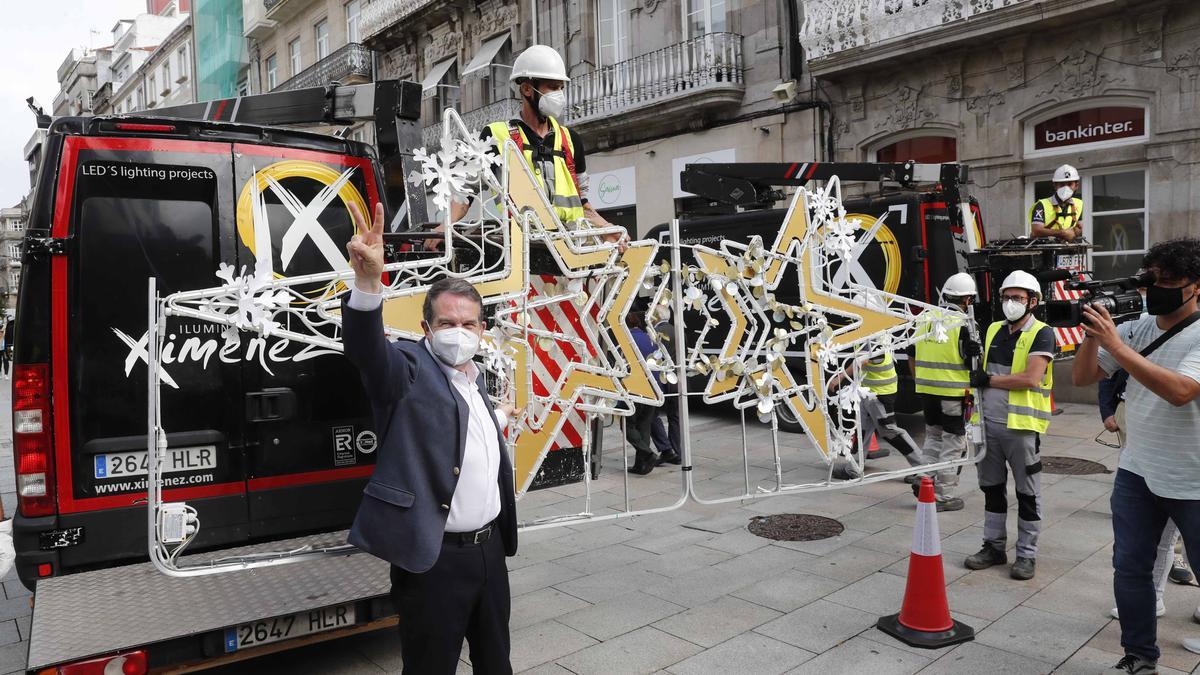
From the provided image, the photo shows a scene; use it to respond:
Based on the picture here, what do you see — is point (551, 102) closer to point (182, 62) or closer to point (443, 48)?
point (443, 48)

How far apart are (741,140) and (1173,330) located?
40.5ft

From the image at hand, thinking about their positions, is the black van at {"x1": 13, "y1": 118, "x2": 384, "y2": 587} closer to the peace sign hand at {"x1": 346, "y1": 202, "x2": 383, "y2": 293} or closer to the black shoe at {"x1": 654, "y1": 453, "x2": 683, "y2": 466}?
the peace sign hand at {"x1": 346, "y1": 202, "x2": 383, "y2": 293}

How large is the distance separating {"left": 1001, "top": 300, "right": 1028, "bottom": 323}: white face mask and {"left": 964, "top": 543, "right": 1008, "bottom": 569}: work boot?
4.86 ft

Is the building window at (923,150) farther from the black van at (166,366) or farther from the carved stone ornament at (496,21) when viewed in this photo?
the black van at (166,366)

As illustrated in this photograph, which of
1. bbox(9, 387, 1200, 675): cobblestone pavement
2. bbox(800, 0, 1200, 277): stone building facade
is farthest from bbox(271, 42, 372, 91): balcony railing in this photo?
bbox(9, 387, 1200, 675): cobblestone pavement

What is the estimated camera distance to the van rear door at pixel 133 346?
370cm

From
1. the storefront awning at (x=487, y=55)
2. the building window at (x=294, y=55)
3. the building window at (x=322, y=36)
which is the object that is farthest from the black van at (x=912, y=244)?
the building window at (x=294, y=55)

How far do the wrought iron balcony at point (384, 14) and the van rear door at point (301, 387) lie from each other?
66.3 feet

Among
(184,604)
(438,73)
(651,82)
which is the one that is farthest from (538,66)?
(438,73)

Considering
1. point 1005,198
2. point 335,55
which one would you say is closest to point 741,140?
point 1005,198

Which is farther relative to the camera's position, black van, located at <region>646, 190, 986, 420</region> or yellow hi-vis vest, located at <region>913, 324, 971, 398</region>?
black van, located at <region>646, 190, 986, 420</region>

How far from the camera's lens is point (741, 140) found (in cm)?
1539

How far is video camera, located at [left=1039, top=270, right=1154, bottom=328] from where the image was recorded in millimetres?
3533

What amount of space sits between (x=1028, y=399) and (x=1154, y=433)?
1.53 m
